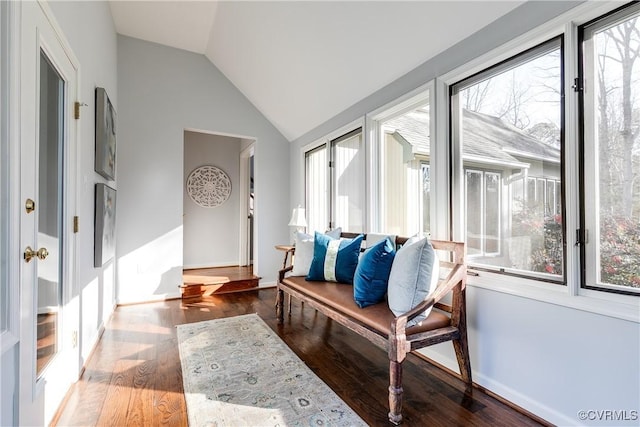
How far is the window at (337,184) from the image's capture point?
344 centimetres

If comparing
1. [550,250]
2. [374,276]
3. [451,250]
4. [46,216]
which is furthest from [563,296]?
[46,216]

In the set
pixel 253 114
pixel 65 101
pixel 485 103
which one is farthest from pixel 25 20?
pixel 253 114

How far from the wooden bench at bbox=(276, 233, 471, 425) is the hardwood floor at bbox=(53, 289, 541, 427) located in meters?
0.19

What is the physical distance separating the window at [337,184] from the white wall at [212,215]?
200 centimetres

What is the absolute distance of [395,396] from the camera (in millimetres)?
1611

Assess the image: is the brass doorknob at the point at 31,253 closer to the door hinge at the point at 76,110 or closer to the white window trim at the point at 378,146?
the door hinge at the point at 76,110

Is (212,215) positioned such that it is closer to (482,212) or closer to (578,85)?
(482,212)

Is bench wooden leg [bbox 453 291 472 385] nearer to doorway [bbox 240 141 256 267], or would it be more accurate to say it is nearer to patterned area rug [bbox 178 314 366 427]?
patterned area rug [bbox 178 314 366 427]

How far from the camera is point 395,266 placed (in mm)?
1914

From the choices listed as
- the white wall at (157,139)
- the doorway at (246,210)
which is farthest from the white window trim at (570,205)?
the doorway at (246,210)

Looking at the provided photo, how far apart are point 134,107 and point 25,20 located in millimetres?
2824

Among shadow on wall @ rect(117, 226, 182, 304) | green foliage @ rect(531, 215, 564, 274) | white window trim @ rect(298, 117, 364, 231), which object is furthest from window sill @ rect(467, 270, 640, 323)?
shadow on wall @ rect(117, 226, 182, 304)

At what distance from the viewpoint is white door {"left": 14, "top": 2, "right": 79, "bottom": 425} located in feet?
4.34

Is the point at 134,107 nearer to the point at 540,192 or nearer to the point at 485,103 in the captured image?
the point at 485,103
